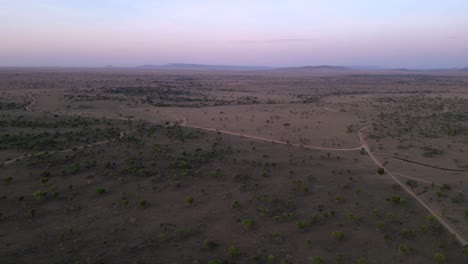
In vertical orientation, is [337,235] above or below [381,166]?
below

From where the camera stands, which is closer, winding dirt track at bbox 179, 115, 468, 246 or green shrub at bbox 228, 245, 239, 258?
green shrub at bbox 228, 245, 239, 258

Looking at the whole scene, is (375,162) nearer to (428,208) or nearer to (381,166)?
(381,166)

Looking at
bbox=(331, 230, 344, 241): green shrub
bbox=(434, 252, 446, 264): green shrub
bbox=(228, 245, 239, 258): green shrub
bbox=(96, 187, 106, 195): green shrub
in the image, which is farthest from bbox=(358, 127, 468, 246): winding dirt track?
bbox=(96, 187, 106, 195): green shrub

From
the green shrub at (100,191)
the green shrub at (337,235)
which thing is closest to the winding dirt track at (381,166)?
the green shrub at (337,235)

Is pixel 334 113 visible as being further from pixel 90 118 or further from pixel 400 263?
pixel 400 263

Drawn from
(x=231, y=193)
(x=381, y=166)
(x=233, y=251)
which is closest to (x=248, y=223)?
(x=233, y=251)

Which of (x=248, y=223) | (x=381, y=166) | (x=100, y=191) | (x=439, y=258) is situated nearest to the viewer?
(x=439, y=258)

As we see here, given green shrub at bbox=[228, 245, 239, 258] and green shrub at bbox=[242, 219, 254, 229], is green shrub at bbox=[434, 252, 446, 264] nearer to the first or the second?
green shrub at bbox=[242, 219, 254, 229]

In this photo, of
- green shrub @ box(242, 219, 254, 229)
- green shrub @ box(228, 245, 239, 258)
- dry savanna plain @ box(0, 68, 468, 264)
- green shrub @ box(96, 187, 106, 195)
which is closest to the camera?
green shrub @ box(228, 245, 239, 258)

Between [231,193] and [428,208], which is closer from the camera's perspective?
[428,208]

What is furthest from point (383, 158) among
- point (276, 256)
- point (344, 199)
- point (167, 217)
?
point (167, 217)
